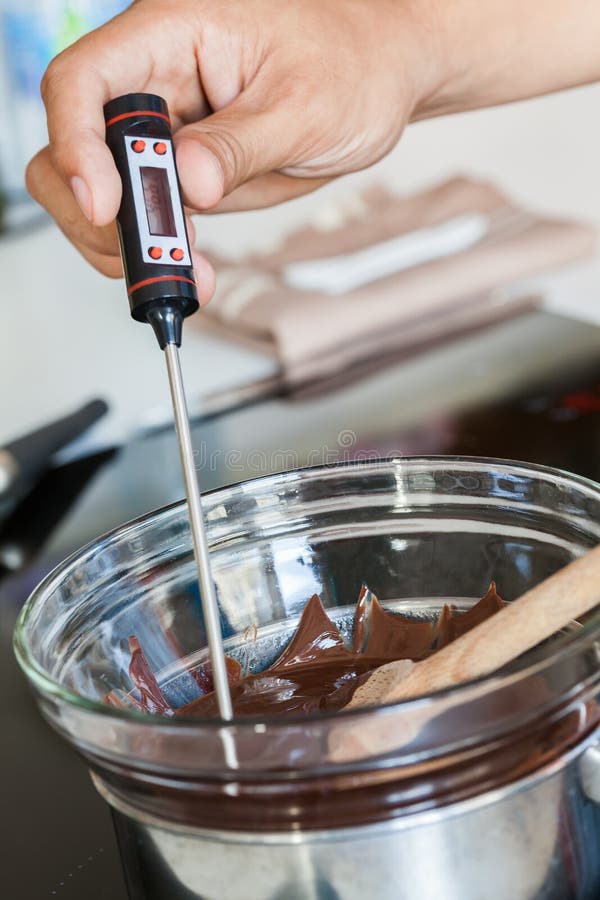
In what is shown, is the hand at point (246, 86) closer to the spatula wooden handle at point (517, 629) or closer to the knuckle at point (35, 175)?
the knuckle at point (35, 175)

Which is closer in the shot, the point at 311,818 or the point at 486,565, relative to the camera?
the point at 311,818

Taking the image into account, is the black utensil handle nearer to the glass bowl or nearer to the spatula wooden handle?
the glass bowl

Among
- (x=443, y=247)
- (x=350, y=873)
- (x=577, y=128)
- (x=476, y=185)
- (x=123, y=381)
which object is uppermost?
(x=577, y=128)

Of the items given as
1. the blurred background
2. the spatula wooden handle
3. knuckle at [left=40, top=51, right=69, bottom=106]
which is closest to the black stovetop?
the blurred background

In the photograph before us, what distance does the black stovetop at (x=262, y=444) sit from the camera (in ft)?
2.00

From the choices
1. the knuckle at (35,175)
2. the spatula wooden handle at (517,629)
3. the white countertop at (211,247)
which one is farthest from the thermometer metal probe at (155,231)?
the white countertop at (211,247)

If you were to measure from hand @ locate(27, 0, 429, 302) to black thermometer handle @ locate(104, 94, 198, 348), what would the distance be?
5 centimetres

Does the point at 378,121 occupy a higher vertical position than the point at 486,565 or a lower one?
higher

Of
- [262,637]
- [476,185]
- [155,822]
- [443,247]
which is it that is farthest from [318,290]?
[155,822]

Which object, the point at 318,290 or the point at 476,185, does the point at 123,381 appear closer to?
the point at 318,290

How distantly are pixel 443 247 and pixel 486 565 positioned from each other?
88 centimetres

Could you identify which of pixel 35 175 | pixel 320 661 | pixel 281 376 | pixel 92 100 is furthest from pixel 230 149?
pixel 281 376

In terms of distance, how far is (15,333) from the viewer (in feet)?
5.02

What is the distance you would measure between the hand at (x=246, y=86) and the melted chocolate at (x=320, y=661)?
0.79 feet
